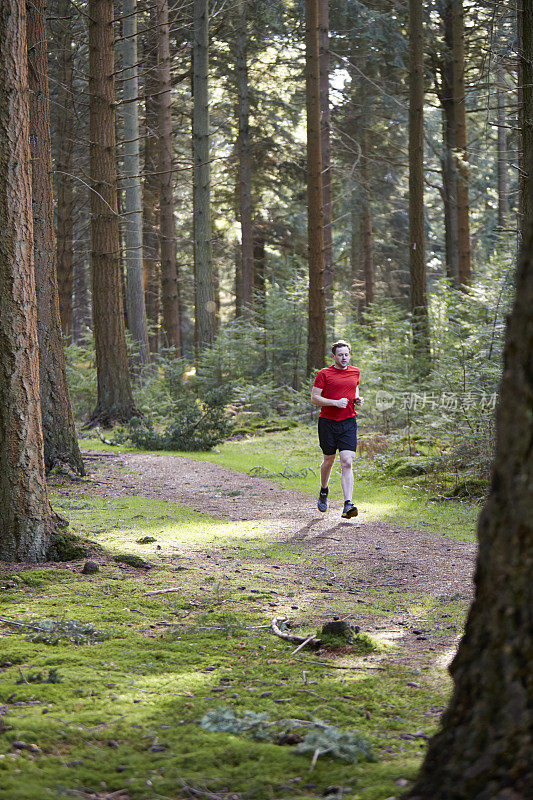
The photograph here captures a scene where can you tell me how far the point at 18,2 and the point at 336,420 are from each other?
578 centimetres

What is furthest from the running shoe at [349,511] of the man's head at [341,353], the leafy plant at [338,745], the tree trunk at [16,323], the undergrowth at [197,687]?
the leafy plant at [338,745]

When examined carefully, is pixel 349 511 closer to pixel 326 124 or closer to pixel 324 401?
pixel 324 401

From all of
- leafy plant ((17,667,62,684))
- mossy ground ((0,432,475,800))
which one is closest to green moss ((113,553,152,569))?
mossy ground ((0,432,475,800))

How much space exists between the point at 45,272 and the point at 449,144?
19702 millimetres

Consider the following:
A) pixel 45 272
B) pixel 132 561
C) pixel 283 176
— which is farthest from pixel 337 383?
pixel 283 176

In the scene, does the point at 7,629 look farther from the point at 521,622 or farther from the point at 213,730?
the point at 521,622

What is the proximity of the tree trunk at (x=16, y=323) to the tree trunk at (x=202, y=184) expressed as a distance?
53.3ft

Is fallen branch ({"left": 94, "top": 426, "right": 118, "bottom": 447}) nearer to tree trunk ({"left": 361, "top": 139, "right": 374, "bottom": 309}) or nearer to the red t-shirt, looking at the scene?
the red t-shirt

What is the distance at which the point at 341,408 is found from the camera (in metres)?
9.49

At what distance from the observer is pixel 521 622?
6.86ft

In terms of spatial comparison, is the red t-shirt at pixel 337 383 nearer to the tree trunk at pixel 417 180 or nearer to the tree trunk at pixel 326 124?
the tree trunk at pixel 417 180

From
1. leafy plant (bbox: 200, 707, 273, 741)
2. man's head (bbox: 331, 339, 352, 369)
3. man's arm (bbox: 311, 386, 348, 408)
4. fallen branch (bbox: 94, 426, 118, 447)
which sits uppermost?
man's head (bbox: 331, 339, 352, 369)

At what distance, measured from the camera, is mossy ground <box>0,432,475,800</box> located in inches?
108

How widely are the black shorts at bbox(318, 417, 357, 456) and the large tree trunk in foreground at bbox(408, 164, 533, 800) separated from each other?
739 cm
